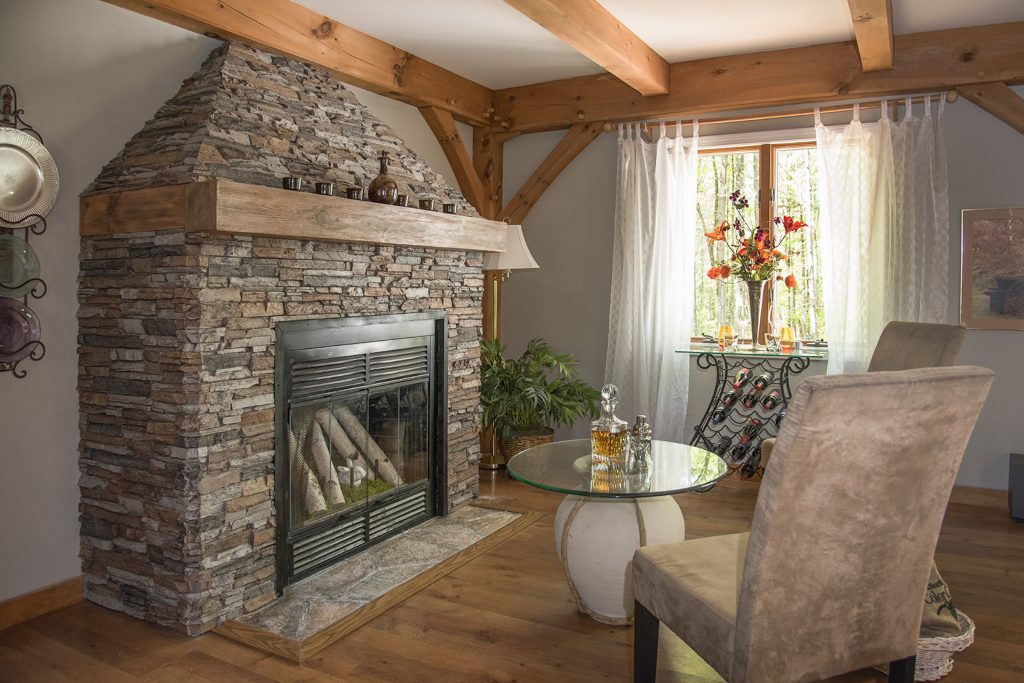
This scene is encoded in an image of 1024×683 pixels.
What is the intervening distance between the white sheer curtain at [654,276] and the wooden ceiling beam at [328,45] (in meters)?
1.13

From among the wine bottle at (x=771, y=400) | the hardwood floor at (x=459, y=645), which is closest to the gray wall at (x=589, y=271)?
the wine bottle at (x=771, y=400)

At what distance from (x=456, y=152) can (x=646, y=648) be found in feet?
11.7

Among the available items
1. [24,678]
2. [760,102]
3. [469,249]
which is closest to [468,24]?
[469,249]

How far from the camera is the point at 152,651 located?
8.34 feet

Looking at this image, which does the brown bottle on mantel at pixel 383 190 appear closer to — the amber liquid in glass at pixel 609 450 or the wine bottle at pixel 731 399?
the amber liquid in glass at pixel 609 450

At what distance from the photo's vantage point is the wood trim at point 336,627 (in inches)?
99.8

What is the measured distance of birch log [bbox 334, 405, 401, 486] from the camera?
3.35 meters

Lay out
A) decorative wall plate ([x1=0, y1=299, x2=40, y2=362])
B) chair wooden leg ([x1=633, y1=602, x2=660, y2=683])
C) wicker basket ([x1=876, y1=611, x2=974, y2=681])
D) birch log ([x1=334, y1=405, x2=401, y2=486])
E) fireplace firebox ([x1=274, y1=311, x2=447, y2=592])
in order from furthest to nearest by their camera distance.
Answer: birch log ([x1=334, y1=405, x2=401, y2=486]) → fireplace firebox ([x1=274, y1=311, x2=447, y2=592]) → decorative wall plate ([x1=0, y1=299, x2=40, y2=362]) → wicker basket ([x1=876, y1=611, x2=974, y2=681]) → chair wooden leg ([x1=633, y1=602, x2=660, y2=683])

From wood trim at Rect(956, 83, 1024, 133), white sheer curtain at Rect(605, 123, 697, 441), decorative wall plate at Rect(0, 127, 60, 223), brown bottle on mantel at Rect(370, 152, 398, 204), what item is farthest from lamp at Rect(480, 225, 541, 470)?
wood trim at Rect(956, 83, 1024, 133)

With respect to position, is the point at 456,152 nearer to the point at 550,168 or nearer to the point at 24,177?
the point at 550,168

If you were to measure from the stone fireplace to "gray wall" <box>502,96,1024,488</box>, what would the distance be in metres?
2.07

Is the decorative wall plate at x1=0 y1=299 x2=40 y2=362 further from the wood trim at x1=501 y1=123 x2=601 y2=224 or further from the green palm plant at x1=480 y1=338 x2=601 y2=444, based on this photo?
the wood trim at x1=501 y1=123 x2=601 y2=224

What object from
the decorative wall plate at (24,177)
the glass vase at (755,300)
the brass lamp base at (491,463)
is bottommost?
the brass lamp base at (491,463)

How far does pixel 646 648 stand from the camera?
209 centimetres
